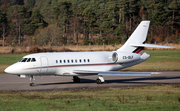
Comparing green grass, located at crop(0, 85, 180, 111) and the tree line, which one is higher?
the tree line

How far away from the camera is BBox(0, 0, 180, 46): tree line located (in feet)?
283

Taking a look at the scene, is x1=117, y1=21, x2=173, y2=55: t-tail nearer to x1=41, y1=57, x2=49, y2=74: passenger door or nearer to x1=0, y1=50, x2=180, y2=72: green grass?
x1=41, y1=57, x2=49, y2=74: passenger door

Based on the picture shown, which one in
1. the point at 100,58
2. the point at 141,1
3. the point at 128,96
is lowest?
the point at 128,96

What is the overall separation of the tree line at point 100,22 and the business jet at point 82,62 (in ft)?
173

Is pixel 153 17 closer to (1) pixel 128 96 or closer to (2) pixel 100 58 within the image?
(2) pixel 100 58

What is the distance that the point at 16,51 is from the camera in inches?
2296

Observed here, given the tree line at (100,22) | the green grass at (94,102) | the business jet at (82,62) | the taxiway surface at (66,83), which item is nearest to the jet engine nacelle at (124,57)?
the business jet at (82,62)

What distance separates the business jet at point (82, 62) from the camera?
68.8 feet

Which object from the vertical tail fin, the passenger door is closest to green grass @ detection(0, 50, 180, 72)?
the vertical tail fin

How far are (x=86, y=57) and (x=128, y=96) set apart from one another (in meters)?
7.98

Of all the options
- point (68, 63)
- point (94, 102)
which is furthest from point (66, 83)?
point (94, 102)

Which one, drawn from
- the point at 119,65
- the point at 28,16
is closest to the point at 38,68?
the point at 119,65

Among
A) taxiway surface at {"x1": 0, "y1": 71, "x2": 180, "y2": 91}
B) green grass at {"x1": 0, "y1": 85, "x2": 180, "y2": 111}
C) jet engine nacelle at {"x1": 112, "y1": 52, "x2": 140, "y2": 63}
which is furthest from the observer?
jet engine nacelle at {"x1": 112, "y1": 52, "x2": 140, "y2": 63}

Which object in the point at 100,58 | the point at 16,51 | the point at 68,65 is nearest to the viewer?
the point at 68,65
